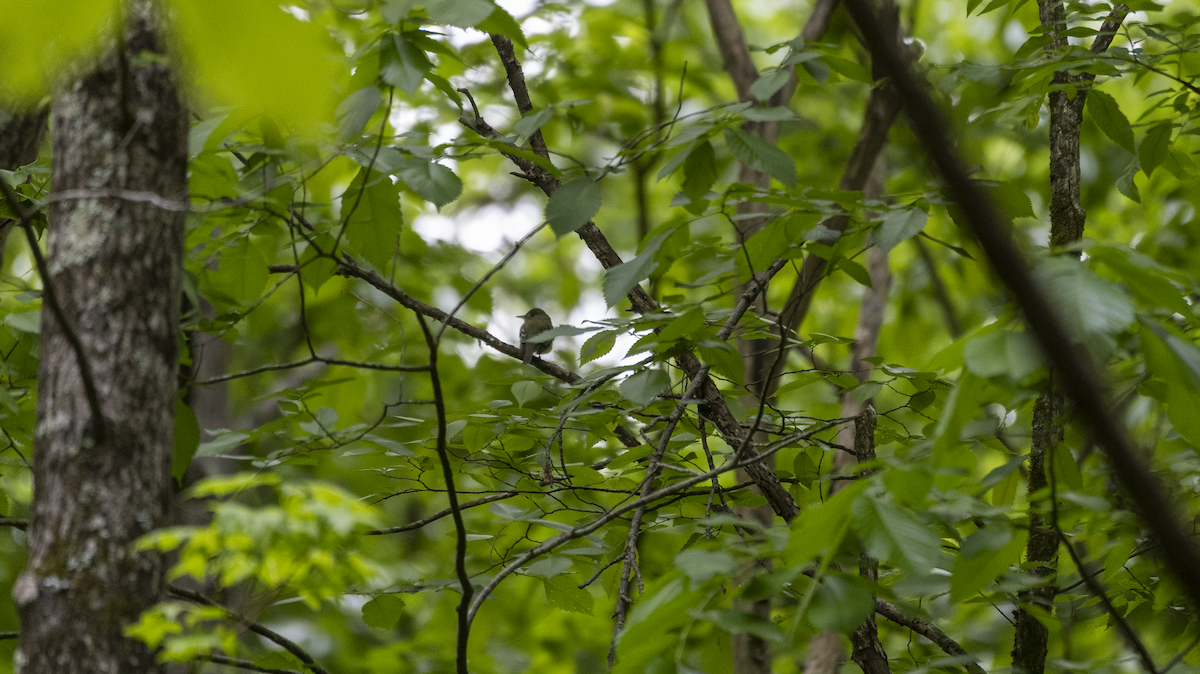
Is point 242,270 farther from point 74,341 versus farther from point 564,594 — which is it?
point 564,594

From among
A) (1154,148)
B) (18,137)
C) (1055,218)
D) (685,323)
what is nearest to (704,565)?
(685,323)

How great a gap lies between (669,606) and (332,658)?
3.71 metres

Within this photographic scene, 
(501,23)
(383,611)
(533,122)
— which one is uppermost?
(501,23)

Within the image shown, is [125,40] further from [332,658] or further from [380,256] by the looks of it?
[332,658]

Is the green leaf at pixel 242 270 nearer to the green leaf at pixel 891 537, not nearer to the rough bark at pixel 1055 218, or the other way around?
the green leaf at pixel 891 537

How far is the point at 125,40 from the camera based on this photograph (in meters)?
1.22

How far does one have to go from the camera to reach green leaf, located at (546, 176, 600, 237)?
1563 millimetres

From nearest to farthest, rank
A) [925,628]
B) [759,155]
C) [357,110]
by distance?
[357,110]
[759,155]
[925,628]

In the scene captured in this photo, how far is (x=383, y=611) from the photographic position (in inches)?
75.2

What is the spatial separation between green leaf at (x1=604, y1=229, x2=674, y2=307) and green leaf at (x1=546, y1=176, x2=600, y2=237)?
13 centimetres

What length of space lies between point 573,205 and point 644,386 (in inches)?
15.4

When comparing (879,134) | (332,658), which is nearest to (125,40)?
(879,134)

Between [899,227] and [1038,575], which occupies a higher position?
[899,227]

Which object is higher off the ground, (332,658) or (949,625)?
(949,625)
